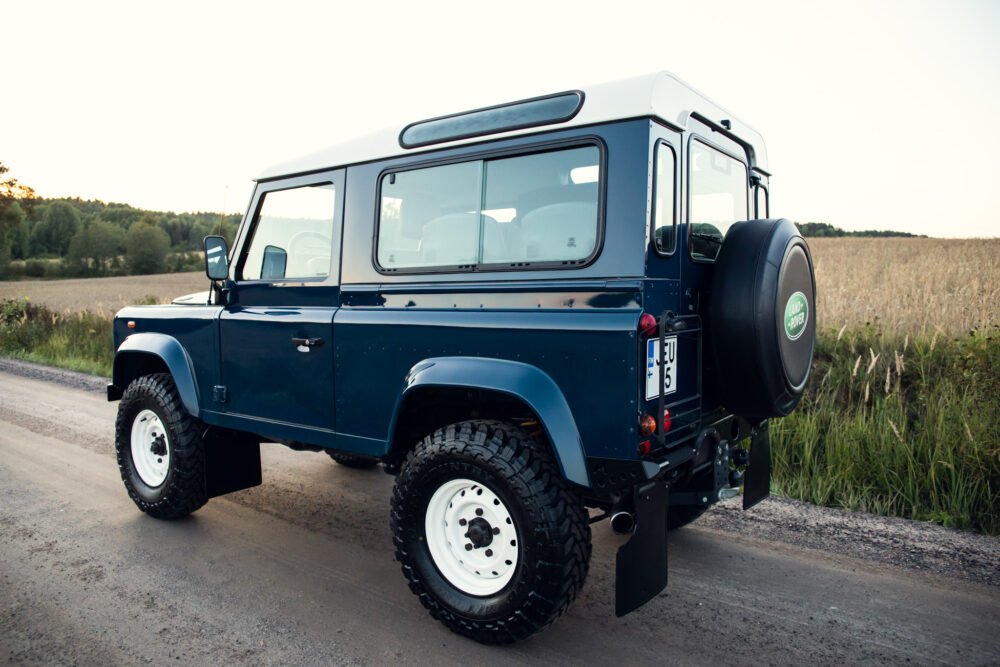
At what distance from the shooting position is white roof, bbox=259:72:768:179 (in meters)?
2.62

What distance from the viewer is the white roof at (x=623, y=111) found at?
262 centimetres

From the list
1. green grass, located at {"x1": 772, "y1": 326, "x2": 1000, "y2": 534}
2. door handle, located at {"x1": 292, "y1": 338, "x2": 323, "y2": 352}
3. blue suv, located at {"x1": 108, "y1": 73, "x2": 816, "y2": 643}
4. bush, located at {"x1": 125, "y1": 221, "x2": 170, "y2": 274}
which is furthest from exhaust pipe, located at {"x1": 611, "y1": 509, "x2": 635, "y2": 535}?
bush, located at {"x1": 125, "y1": 221, "x2": 170, "y2": 274}

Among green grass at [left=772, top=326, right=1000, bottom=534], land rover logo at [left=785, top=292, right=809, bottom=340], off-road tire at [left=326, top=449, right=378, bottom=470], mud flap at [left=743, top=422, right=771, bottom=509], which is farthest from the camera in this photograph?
off-road tire at [left=326, top=449, right=378, bottom=470]

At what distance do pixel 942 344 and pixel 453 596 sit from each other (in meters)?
5.40

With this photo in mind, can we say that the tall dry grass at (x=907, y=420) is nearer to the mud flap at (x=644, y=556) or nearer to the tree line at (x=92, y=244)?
the mud flap at (x=644, y=556)

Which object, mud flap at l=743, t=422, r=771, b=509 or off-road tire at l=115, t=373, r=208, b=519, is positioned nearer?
mud flap at l=743, t=422, r=771, b=509

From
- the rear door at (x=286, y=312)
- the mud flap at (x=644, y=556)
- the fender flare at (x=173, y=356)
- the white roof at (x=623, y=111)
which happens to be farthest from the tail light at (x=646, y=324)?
the fender flare at (x=173, y=356)

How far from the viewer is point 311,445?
3.76 metres

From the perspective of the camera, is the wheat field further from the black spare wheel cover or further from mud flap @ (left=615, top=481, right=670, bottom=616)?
mud flap @ (left=615, top=481, right=670, bottom=616)

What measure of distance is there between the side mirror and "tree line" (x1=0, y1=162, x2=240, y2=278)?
3901cm

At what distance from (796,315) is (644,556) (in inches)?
52.5

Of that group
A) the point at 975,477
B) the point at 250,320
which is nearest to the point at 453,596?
the point at 250,320

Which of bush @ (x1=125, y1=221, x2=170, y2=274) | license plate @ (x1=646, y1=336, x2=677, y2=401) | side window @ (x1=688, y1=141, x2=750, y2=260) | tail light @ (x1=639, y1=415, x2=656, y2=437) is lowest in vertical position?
tail light @ (x1=639, y1=415, x2=656, y2=437)

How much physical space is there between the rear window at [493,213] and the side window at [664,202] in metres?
0.24
